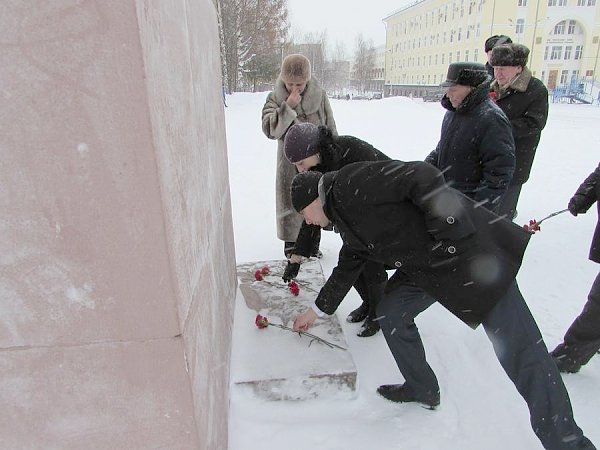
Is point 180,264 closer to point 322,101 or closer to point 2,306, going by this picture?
point 2,306

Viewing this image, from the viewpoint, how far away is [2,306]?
1.17 metres

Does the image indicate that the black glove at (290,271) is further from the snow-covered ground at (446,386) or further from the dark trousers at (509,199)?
the dark trousers at (509,199)

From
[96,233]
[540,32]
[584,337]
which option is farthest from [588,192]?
[540,32]

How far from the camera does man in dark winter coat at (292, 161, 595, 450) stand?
1868 millimetres

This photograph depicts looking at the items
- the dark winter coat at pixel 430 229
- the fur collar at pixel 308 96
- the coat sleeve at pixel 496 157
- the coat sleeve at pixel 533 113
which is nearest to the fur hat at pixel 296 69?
the fur collar at pixel 308 96

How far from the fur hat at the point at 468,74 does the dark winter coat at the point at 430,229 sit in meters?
1.11

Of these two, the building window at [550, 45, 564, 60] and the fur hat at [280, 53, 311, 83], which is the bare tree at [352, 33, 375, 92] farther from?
the fur hat at [280, 53, 311, 83]

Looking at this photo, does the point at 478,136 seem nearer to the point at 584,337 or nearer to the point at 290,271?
the point at 584,337

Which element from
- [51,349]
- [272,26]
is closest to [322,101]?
[51,349]

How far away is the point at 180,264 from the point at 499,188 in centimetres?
222

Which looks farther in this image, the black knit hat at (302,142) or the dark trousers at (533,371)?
the black knit hat at (302,142)

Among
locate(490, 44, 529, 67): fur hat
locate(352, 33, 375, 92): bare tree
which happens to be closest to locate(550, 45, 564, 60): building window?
locate(352, 33, 375, 92): bare tree

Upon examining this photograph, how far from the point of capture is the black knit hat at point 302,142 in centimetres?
257

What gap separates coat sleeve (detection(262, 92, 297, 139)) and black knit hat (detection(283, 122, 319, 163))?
2.99 feet
